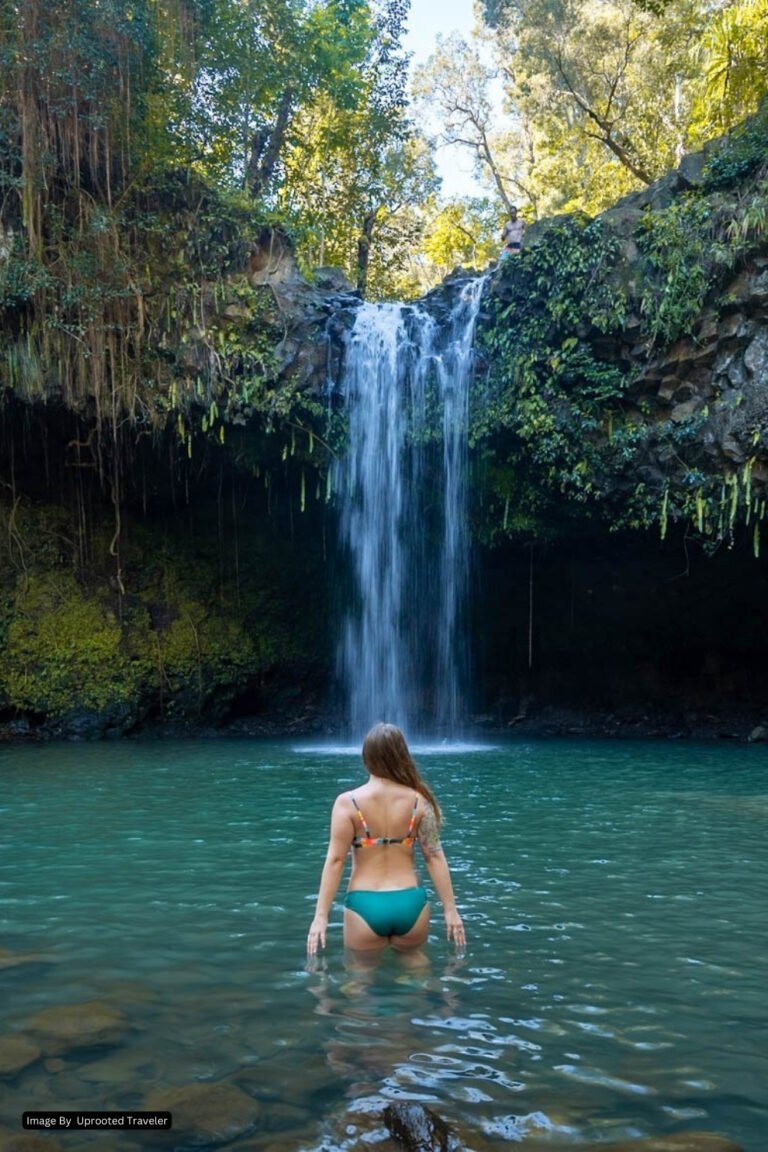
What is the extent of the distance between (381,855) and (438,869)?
12.9 inches

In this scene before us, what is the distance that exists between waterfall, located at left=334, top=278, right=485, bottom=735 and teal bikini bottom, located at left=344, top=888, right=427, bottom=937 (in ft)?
41.9

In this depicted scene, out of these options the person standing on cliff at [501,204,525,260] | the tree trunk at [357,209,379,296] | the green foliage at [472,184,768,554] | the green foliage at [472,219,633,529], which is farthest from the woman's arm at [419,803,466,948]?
the tree trunk at [357,209,379,296]

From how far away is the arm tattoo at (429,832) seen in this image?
4754 millimetres

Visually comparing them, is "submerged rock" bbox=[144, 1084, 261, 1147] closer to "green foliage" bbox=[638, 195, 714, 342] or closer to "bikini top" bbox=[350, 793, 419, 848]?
"bikini top" bbox=[350, 793, 419, 848]

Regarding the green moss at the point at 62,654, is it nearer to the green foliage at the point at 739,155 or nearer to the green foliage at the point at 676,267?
the green foliage at the point at 676,267

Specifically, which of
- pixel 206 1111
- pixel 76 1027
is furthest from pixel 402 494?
pixel 206 1111

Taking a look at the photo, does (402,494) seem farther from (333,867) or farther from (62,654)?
(333,867)

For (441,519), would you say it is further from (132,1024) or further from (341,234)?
(132,1024)

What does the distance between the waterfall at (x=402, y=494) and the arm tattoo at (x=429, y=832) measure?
12543mm

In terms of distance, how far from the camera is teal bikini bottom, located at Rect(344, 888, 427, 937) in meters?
4.65

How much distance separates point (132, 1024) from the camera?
3852mm

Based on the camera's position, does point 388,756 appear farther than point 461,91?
No

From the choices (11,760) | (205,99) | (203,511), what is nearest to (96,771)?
(11,760)

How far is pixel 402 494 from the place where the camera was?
17500mm
